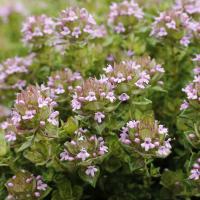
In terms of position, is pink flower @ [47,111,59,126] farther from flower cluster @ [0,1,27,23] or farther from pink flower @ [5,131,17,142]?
flower cluster @ [0,1,27,23]

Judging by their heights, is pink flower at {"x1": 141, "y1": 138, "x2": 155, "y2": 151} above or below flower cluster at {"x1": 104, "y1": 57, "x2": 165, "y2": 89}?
below

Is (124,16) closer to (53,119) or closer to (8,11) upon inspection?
(53,119)


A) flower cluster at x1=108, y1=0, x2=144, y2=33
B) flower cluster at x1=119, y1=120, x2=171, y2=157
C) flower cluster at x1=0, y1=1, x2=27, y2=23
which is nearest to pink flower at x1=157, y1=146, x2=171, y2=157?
flower cluster at x1=119, y1=120, x2=171, y2=157

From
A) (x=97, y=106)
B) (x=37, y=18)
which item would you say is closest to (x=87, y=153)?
(x=97, y=106)

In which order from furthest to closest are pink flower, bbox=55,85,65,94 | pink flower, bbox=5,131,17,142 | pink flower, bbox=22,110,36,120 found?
pink flower, bbox=55,85,65,94 < pink flower, bbox=5,131,17,142 < pink flower, bbox=22,110,36,120

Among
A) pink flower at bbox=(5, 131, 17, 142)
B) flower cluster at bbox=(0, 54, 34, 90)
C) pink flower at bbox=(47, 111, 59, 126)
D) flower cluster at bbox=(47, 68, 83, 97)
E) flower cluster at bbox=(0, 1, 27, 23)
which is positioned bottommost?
pink flower at bbox=(5, 131, 17, 142)

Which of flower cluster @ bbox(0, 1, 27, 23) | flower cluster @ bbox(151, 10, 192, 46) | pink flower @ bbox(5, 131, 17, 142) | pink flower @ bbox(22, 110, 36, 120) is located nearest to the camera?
pink flower @ bbox(22, 110, 36, 120)
